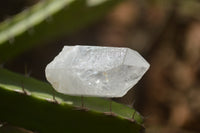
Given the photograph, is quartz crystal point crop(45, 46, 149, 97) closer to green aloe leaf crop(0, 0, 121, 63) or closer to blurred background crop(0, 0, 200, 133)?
green aloe leaf crop(0, 0, 121, 63)

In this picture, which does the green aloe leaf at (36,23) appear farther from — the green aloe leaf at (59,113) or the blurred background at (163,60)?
the blurred background at (163,60)

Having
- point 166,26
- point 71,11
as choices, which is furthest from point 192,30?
point 71,11

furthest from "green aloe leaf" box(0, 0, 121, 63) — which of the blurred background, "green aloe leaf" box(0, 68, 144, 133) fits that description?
the blurred background

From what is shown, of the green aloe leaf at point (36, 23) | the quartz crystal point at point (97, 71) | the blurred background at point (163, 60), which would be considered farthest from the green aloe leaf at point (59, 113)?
the blurred background at point (163, 60)

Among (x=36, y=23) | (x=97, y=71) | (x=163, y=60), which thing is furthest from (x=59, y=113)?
(x=163, y=60)

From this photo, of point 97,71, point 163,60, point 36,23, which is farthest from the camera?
point 163,60

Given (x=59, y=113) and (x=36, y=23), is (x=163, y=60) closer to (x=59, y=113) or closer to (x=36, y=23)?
(x=36, y=23)
